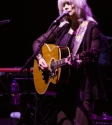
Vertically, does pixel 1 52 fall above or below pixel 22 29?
below

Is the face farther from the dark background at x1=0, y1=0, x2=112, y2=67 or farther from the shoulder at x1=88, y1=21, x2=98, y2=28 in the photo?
the dark background at x1=0, y1=0, x2=112, y2=67

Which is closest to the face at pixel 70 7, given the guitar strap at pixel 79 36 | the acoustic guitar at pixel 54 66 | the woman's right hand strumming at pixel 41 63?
the guitar strap at pixel 79 36

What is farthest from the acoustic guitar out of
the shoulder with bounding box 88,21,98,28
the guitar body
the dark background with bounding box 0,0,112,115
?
the dark background with bounding box 0,0,112,115

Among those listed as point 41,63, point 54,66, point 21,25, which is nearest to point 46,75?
point 41,63

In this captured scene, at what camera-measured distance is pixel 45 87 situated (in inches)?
124

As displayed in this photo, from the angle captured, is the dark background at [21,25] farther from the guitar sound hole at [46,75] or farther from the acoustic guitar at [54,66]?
the guitar sound hole at [46,75]

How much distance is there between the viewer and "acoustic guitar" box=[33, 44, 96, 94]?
267 centimetres

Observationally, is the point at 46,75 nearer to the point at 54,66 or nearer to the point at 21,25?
the point at 54,66

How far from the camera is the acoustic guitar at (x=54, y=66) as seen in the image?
2673 millimetres

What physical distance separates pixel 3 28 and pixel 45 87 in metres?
3.89

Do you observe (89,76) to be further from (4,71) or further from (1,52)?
(1,52)

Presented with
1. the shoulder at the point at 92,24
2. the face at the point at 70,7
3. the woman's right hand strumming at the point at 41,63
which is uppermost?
the face at the point at 70,7

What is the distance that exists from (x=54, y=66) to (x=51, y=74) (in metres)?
0.12

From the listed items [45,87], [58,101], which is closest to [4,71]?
[45,87]
